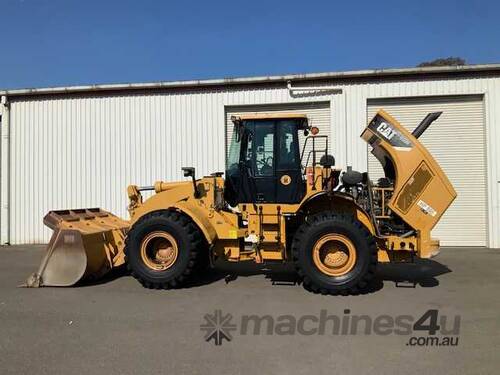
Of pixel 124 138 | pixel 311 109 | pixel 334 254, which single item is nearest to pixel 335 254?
pixel 334 254

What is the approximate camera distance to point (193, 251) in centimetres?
783

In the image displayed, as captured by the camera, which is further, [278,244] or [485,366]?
[278,244]

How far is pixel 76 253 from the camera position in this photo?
26.4 feet

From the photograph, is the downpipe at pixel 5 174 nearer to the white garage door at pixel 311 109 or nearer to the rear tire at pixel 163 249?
the white garage door at pixel 311 109

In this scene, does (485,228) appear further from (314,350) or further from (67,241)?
(67,241)

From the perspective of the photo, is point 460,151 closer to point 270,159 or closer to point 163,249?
point 270,159

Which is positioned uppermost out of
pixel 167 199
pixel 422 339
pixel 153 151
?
pixel 153 151

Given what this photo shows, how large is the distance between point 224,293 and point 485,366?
13.4ft

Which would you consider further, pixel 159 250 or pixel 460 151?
→ pixel 460 151

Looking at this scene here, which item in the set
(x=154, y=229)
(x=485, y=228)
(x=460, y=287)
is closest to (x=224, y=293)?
(x=154, y=229)

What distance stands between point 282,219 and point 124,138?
7442 millimetres

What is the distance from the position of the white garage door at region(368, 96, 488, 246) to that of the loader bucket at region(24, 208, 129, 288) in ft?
24.6

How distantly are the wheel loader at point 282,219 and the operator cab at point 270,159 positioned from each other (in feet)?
0.06

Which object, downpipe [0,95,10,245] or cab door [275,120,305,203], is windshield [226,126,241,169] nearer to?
cab door [275,120,305,203]
